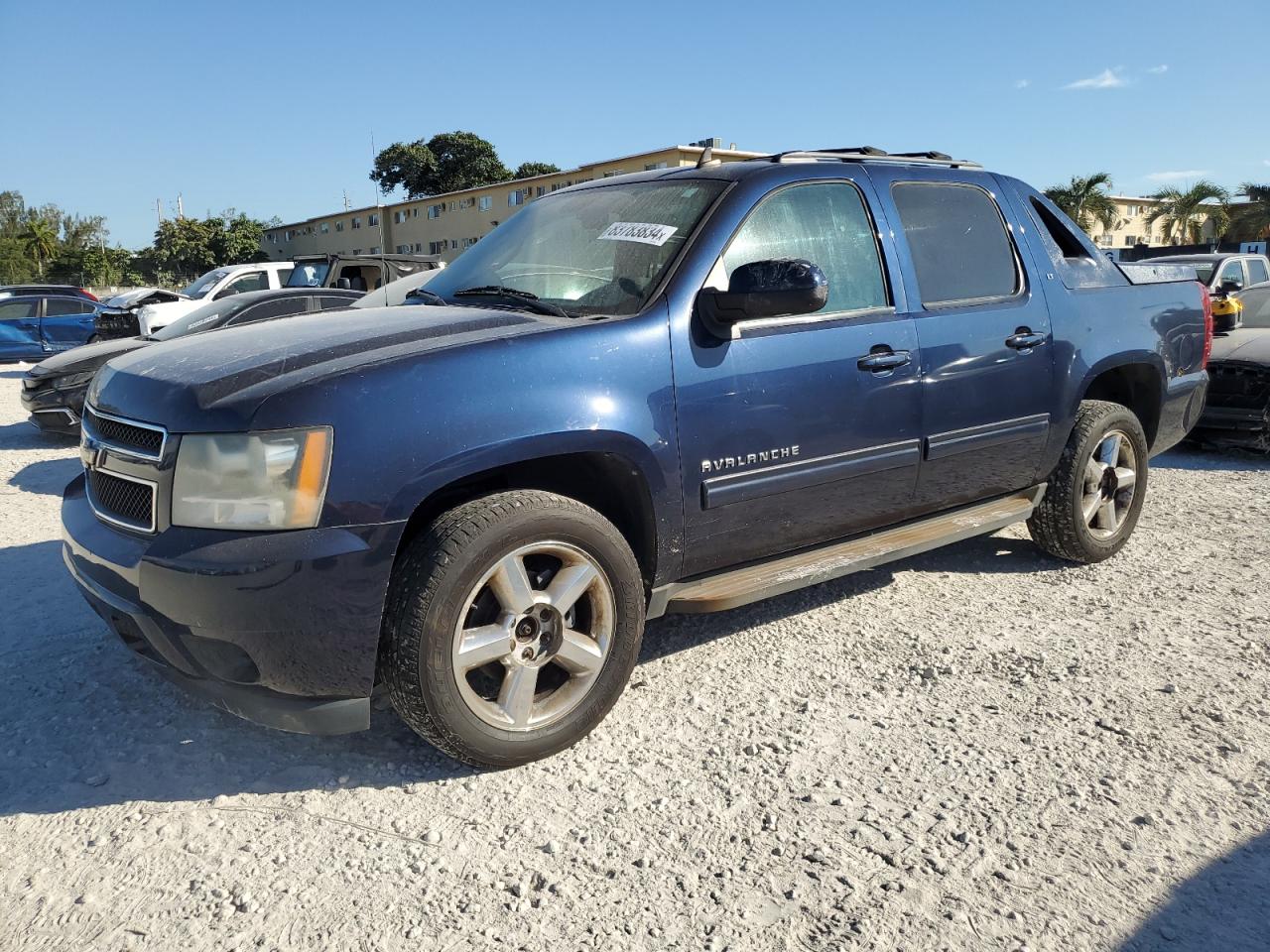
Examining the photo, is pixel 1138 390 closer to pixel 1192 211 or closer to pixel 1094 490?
pixel 1094 490

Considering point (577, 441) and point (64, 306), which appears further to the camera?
point (64, 306)

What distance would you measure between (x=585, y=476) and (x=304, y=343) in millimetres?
970

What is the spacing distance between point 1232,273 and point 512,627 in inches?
494

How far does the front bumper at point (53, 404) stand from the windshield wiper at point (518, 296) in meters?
6.40

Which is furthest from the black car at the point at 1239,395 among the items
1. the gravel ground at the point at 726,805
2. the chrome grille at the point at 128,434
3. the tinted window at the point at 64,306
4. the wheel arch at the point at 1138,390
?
the tinted window at the point at 64,306

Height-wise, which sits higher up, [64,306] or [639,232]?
[639,232]

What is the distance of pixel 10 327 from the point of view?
601 inches

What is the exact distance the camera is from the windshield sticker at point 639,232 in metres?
3.21

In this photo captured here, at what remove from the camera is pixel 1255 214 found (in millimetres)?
38375

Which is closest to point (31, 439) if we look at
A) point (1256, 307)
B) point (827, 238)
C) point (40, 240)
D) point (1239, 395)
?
point (827, 238)

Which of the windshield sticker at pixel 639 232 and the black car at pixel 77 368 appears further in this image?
the black car at pixel 77 368

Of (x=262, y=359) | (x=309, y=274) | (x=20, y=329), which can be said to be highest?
(x=309, y=274)

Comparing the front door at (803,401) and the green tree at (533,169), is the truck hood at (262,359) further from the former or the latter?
the green tree at (533,169)

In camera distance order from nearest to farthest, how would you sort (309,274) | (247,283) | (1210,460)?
(1210,460), (309,274), (247,283)
